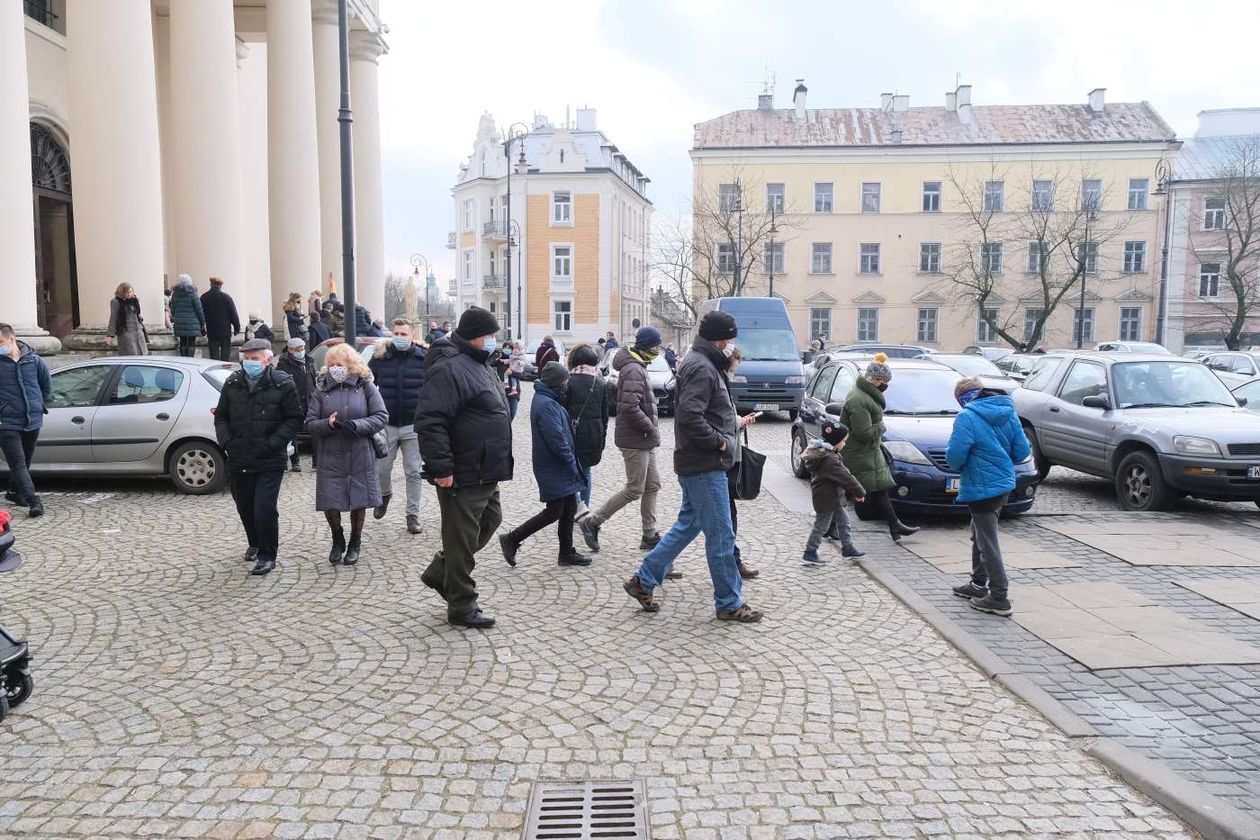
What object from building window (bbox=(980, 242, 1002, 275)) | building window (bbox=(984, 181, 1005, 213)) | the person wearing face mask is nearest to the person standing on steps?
the person wearing face mask

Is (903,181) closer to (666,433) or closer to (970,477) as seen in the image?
(666,433)

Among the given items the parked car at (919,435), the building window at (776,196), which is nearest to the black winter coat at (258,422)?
the parked car at (919,435)

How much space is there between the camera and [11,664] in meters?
4.64

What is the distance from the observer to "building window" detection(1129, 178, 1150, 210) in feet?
176

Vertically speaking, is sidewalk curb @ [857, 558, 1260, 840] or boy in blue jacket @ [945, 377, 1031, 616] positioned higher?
boy in blue jacket @ [945, 377, 1031, 616]

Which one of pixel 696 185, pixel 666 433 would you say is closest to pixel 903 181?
pixel 696 185

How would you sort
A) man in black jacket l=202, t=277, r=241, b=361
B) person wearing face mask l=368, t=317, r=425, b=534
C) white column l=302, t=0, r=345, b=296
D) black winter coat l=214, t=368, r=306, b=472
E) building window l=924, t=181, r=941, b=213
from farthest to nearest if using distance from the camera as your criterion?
building window l=924, t=181, r=941, b=213, white column l=302, t=0, r=345, b=296, man in black jacket l=202, t=277, r=241, b=361, person wearing face mask l=368, t=317, r=425, b=534, black winter coat l=214, t=368, r=306, b=472

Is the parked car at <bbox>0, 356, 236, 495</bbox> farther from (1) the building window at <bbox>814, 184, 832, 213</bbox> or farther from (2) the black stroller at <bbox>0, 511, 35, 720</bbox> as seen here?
(1) the building window at <bbox>814, 184, 832, 213</bbox>

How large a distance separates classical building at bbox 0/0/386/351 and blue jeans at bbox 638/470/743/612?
36.7 ft

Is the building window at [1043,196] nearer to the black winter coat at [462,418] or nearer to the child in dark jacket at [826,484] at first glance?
the child in dark jacket at [826,484]

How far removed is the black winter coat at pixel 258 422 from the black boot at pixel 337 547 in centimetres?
78

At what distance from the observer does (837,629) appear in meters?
6.32

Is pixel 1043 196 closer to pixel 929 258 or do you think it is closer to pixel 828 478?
pixel 929 258

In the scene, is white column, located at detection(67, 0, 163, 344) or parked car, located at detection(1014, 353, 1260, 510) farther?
white column, located at detection(67, 0, 163, 344)
